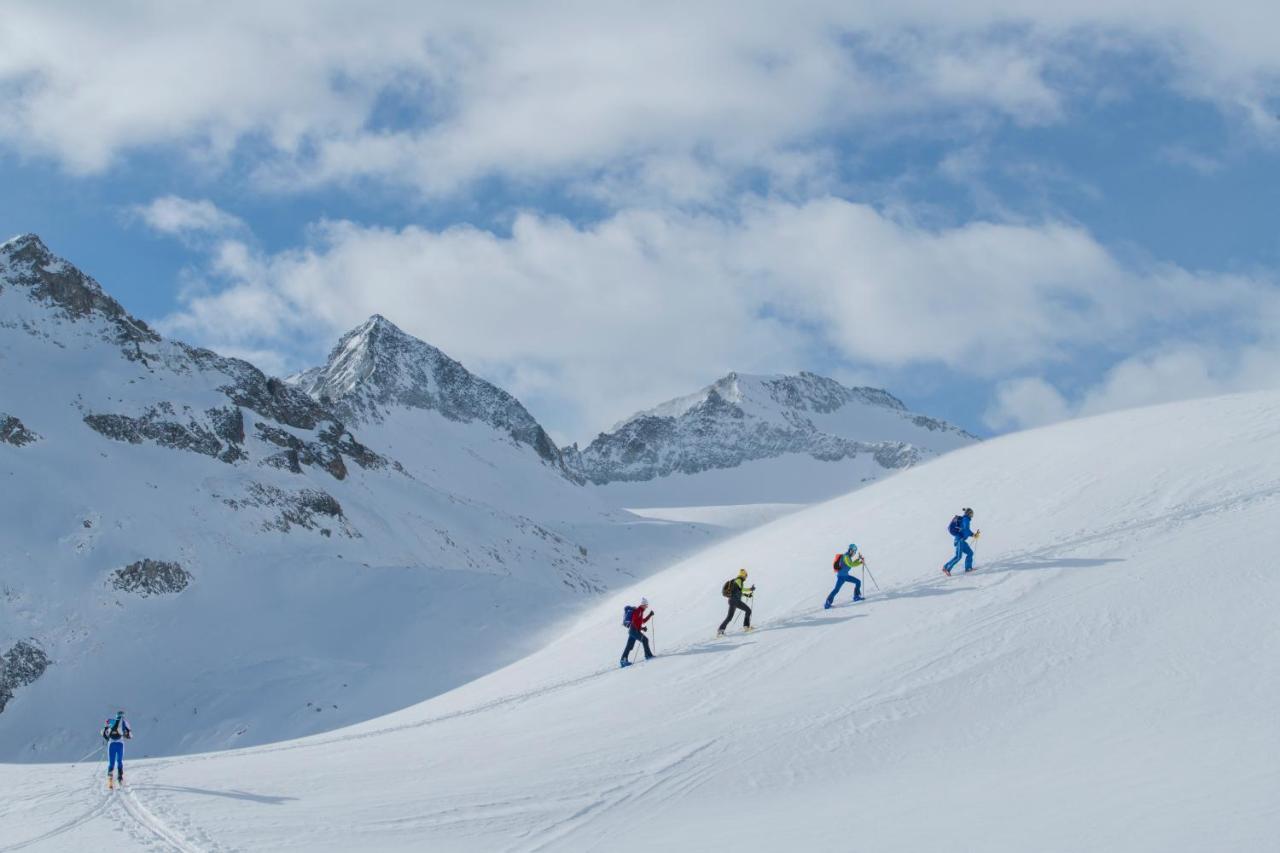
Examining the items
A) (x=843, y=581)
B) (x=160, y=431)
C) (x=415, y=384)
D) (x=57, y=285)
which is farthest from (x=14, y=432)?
(x=415, y=384)

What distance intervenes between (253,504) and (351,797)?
166 ft

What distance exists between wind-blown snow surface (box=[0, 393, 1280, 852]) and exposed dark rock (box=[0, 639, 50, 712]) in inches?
929

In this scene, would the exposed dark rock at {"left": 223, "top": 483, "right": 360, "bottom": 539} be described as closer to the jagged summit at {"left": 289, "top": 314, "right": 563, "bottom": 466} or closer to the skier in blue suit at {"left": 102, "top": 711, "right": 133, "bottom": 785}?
the skier in blue suit at {"left": 102, "top": 711, "right": 133, "bottom": 785}

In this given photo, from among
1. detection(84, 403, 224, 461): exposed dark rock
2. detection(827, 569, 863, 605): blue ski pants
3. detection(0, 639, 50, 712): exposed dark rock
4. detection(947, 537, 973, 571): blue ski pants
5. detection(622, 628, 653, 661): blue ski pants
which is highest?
detection(84, 403, 224, 461): exposed dark rock

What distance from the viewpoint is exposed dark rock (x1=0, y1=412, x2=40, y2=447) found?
56906mm

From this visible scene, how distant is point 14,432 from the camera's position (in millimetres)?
57500

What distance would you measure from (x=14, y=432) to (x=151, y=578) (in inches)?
557

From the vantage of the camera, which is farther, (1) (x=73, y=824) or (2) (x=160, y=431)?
(2) (x=160, y=431)

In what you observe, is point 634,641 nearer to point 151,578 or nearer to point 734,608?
point 734,608

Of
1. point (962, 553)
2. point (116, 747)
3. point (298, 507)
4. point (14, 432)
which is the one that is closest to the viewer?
point (116, 747)

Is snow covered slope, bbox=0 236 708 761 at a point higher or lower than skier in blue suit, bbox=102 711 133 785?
higher

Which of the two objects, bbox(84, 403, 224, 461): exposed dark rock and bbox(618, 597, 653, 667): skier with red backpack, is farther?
bbox(84, 403, 224, 461): exposed dark rock

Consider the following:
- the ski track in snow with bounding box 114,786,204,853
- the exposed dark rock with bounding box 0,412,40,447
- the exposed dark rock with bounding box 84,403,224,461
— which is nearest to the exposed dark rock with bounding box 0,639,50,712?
the exposed dark rock with bounding box 0,412,40,447

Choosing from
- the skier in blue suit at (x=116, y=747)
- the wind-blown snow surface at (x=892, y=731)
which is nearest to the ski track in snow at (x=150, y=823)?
the wind-blown snow surface at (x=892, y=731)
